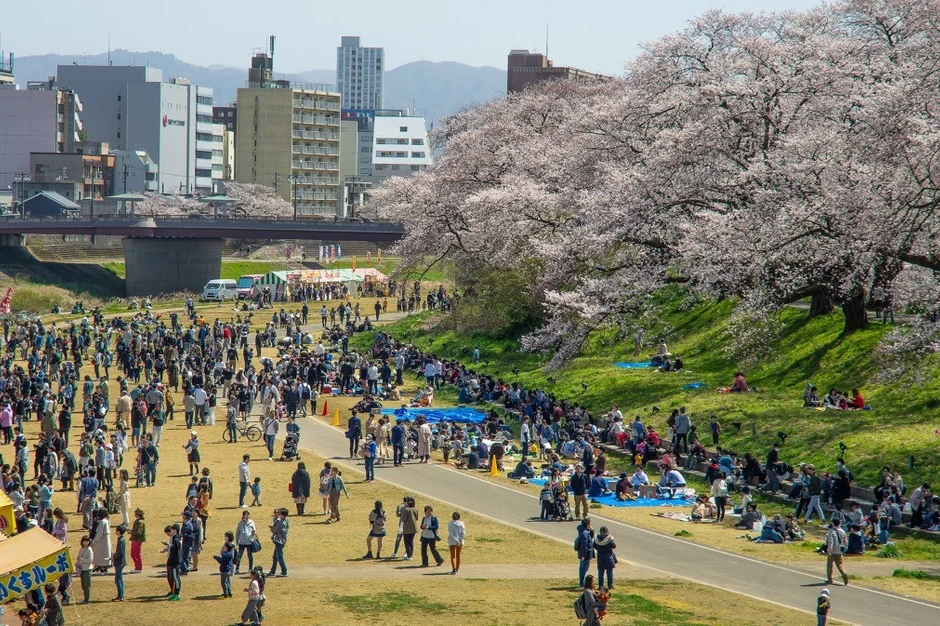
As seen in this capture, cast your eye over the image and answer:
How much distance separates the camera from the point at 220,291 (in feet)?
277

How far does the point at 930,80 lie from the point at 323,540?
21.4m

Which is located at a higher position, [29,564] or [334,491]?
[29,564]

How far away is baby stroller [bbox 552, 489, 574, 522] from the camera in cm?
2819

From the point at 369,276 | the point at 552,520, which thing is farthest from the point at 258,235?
the point at 552,520

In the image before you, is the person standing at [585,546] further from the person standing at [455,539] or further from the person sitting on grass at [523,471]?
the person sitting on grass at [523,471]

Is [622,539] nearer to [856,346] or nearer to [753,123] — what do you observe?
[856,346]

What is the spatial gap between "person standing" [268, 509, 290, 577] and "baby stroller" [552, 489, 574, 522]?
7.70m

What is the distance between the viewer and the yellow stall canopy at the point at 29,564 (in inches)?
640

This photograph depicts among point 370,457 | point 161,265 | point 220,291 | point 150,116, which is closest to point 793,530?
point 370,457

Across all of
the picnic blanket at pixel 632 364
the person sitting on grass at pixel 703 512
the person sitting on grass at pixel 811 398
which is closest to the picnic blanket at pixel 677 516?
the person sitting on grass at pixel 703 512

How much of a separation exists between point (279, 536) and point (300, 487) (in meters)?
5.12

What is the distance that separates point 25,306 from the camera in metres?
83.4

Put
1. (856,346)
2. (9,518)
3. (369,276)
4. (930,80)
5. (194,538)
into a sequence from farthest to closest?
(369,276) → (856,346) → (930,80) → (194,538) → (9,518)

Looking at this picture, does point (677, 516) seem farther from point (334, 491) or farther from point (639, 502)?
point (334, 491)
